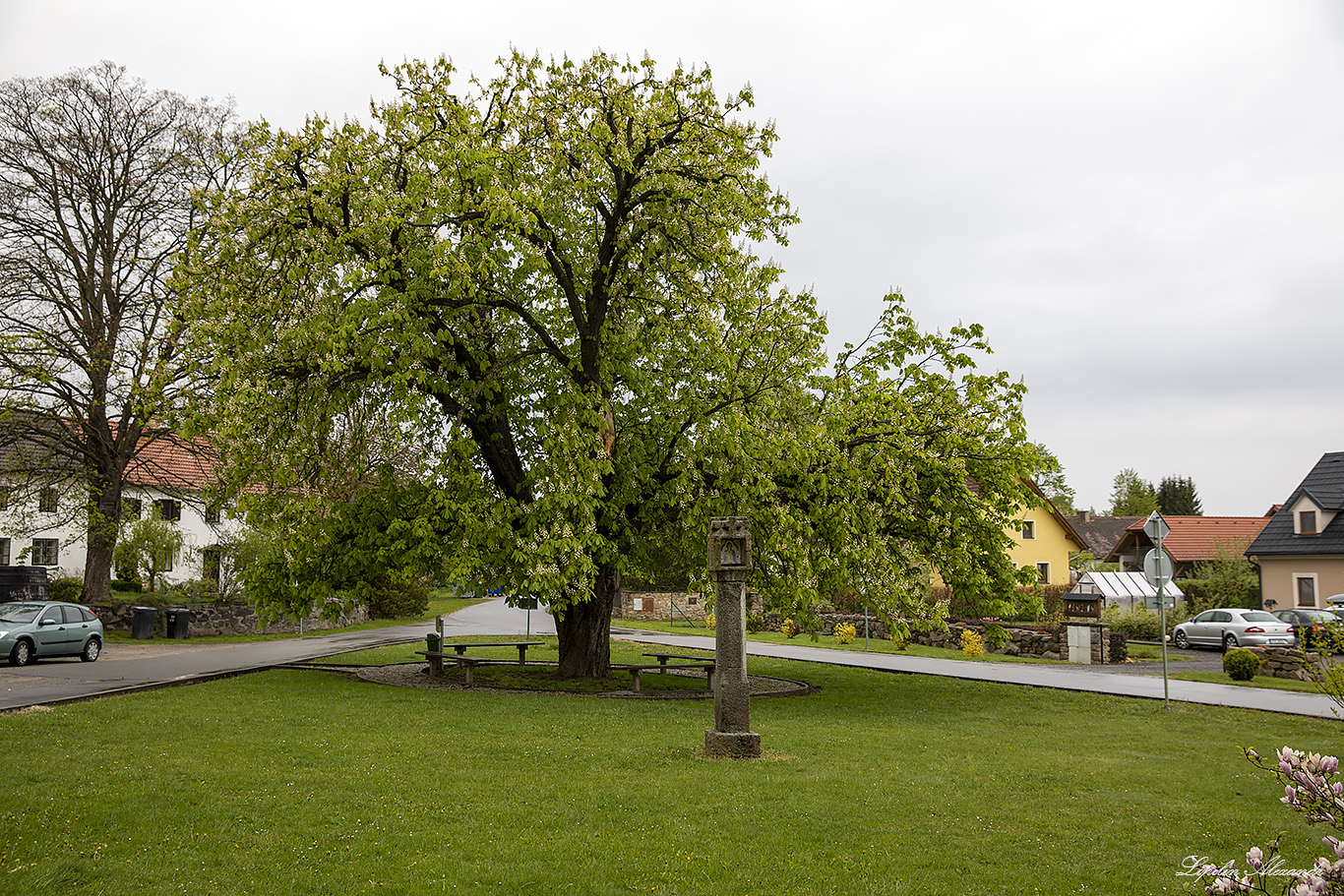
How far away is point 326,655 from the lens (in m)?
24.2

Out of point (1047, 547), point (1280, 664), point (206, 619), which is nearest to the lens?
point (1280, 664)

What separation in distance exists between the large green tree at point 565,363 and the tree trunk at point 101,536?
1287 cm

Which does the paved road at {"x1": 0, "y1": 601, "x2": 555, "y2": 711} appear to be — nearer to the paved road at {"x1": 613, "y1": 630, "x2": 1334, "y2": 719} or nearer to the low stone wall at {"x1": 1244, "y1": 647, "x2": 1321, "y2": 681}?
the paved road at {"x1": 613, "y1": 630, "x2": 1334, "y2": 719}

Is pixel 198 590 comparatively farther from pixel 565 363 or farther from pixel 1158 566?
pixel 1158 566

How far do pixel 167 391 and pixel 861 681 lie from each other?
860 inches

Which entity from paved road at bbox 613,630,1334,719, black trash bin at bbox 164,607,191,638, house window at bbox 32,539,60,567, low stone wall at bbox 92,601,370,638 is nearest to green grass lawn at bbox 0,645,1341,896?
paved road at bbox 613,630,1334,719

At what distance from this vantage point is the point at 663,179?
16.1 metres

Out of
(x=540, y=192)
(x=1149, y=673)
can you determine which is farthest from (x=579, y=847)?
(x=1149, y=673)

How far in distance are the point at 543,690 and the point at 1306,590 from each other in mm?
37505

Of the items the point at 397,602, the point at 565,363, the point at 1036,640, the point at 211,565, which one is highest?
the point at 565,363

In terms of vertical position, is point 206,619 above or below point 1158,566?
below

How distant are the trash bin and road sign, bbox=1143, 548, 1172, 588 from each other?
29609 mm

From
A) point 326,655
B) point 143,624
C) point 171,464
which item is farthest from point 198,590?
point 326,655

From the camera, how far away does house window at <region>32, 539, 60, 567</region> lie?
44.5m
